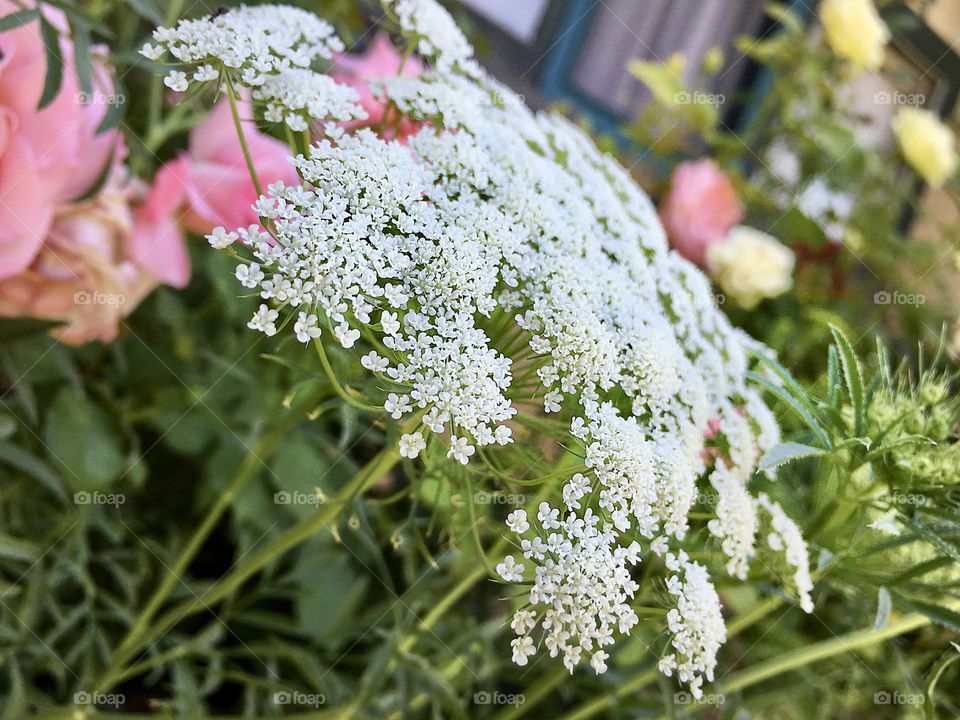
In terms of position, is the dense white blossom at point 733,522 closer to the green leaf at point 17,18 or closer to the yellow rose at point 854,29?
the green leaf at point 17,18

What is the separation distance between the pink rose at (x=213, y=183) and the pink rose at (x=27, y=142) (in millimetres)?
85

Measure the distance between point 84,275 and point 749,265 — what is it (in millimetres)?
723

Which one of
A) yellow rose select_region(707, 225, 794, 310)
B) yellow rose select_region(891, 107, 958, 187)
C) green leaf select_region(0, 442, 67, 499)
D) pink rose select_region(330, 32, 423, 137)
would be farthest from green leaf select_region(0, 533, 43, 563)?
yellow rose select_region(891, 107, 958, 187)

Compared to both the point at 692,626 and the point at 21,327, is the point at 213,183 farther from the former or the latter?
the point at 692,626

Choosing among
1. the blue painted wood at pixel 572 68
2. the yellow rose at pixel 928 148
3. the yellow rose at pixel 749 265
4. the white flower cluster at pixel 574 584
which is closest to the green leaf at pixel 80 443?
the white flower cluster at pixel 574 584

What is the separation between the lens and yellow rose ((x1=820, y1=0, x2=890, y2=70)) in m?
1.17

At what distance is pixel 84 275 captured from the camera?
0.53 meters

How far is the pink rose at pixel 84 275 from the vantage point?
1.69 feet

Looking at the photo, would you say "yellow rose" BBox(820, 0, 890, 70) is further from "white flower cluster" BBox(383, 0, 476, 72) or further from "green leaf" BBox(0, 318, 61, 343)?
"green leaf" BBox(0, 318, 61, 343)

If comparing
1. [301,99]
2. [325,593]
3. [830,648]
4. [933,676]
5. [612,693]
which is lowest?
[325,593]

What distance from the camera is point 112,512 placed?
26.9 inches

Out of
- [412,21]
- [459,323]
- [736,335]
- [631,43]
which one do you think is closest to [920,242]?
[631,43]

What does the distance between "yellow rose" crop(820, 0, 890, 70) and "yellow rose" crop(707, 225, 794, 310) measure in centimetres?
38

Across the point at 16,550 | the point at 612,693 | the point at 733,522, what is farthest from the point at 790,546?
the point at 16,550
